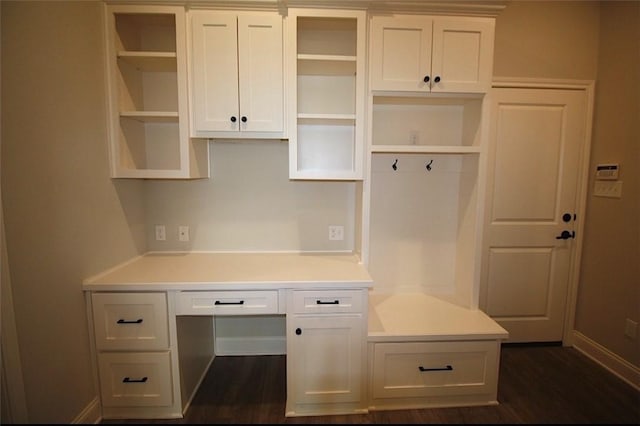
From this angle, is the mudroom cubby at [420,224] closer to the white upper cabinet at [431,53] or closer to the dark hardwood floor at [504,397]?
the white upper cabinet at [431,53]

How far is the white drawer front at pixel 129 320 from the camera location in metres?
1.63

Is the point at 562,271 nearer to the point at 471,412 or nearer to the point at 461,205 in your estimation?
the point at 461,205

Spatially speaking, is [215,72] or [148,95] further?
[148,95]

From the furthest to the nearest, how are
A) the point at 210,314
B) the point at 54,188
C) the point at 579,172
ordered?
the point at 579,172
the point at 210,314
the point at 54,188

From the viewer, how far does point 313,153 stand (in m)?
2.13

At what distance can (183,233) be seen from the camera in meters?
2.20

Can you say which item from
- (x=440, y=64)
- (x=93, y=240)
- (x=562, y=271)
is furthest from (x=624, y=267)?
(x=93, y=240)

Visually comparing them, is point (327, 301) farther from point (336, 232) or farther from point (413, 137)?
point (413, 137)

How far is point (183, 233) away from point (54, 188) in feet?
2.85

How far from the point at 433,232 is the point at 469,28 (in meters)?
1.31

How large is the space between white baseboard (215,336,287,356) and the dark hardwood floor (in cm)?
4

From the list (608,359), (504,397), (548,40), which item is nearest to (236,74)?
(548,40)

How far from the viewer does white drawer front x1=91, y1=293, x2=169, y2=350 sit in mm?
1626

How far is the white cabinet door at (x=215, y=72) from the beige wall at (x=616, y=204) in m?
2.59
